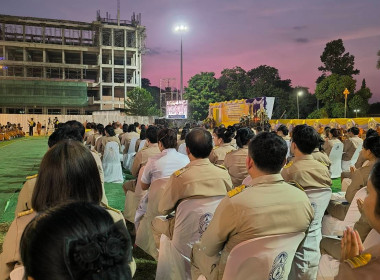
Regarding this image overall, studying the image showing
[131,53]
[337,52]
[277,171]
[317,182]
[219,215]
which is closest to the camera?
[219,215]

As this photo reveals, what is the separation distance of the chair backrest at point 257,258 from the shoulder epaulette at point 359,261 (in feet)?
2.10

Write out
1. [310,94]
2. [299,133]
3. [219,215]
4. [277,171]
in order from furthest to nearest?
A: [310,94], [299,133], [277,171], [219,215]

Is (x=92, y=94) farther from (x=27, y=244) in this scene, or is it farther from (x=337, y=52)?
(x=27, y=244)

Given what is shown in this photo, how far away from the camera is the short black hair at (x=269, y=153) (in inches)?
91.6

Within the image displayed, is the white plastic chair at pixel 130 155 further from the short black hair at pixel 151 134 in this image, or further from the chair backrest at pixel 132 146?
the short black hair at pixel 151 134

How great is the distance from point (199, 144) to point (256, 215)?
4.51 ft

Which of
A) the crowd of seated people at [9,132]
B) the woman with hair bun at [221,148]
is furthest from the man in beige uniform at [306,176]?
the crowd of seated people at [9,132]

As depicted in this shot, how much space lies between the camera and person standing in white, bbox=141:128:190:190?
4.00 m

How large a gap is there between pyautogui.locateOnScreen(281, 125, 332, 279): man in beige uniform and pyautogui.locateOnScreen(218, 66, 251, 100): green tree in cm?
3996

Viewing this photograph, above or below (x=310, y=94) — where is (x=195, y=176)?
below

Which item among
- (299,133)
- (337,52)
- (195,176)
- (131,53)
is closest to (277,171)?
(195,176)

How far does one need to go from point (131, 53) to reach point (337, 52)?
3522 centimetres

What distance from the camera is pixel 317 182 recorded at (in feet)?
11.2

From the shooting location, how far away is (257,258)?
1.96m
